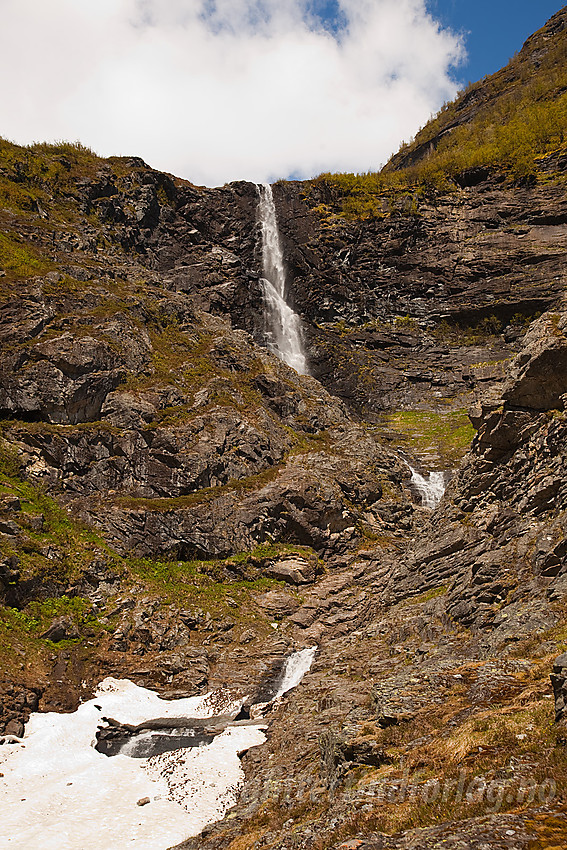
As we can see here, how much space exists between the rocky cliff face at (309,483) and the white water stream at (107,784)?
92 cm

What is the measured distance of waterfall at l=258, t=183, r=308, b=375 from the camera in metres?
56.9

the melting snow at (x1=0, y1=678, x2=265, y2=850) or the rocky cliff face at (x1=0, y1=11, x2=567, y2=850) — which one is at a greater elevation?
the rocky cliff face at (x1=0, y1=11, x2=567, y2=850)

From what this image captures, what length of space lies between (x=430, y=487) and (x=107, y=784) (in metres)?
29.7

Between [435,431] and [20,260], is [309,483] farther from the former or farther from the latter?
[20,260]

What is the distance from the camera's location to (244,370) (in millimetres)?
42938

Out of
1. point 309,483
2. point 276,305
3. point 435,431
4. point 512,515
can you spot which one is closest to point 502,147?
point 276,305

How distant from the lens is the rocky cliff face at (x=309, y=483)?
9320 millimetres

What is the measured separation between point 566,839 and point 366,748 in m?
5.64

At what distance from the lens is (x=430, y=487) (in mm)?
38750

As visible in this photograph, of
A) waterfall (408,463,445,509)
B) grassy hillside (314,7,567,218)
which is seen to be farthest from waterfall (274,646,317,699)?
grassy hillside (314,7,567,218)

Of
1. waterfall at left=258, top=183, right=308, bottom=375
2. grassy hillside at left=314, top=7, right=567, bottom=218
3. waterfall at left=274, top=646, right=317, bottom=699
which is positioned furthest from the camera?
grassy hillside at left=314, top=7, right=567, bottom=218

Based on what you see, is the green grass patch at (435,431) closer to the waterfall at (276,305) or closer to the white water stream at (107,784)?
the waterfall at (276,305)

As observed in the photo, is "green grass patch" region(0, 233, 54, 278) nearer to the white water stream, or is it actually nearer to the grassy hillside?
the white water stream

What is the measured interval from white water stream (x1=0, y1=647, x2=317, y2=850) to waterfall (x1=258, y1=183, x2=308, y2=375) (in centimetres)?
4099
